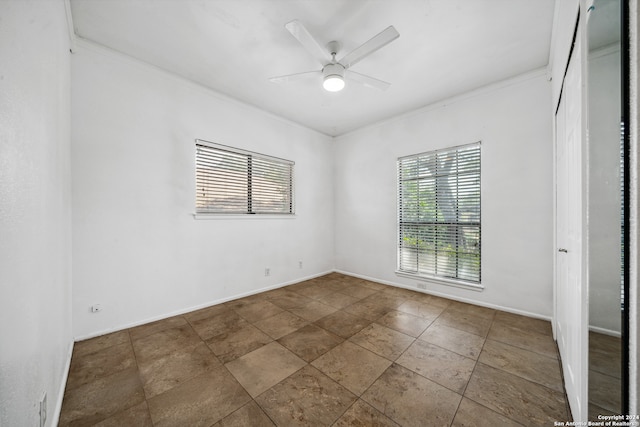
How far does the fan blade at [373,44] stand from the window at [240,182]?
206cm

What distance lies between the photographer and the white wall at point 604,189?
29.3 inches

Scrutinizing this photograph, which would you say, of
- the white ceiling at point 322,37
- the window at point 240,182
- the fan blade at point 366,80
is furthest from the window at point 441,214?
the window at point 240,182

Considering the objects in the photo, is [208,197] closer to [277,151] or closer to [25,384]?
[277,151]

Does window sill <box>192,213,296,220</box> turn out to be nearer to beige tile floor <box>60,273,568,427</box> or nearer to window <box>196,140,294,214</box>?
window <box>196,140,294,214</box>

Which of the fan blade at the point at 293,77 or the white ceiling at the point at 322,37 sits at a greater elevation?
the white ceiling at the point at 322,37

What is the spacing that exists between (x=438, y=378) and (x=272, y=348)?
1441 millimetres

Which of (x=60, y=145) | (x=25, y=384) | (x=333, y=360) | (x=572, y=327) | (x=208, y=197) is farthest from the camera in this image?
(x=208, y=197)

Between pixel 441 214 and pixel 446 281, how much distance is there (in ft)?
→ 3.32

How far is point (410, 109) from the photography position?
374 centimetres

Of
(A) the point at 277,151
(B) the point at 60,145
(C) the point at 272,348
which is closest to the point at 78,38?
(B) the point at 60,145

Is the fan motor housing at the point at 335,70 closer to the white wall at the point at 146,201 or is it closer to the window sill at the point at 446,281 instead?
the white wall at the point at 146,201

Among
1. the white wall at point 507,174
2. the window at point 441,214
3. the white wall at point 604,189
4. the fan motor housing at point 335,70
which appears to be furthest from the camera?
the window at point 441,214

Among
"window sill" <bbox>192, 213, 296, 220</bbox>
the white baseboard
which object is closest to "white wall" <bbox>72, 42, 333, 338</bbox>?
"window sill" <bbox>192, 213, 296, 220</bbox>

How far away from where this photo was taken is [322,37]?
222 cm
